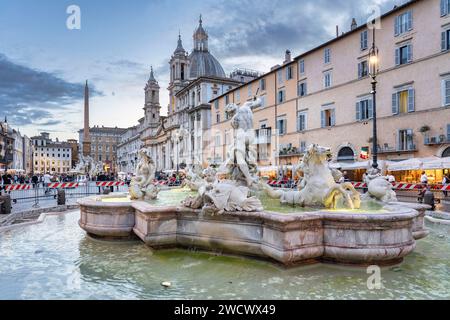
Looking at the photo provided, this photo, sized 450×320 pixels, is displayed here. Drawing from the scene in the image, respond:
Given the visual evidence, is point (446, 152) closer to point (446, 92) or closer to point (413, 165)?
point (413, 165)

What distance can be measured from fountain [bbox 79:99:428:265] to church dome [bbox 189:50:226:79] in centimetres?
7252

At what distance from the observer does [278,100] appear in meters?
38.8

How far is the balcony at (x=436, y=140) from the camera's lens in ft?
71.6

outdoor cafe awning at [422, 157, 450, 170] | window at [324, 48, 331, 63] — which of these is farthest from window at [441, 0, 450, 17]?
window at [324, 48, 331, 63]

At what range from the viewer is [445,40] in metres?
22.3

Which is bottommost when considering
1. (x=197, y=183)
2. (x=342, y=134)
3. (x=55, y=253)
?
(x=55, y=253)

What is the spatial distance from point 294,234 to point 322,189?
1.64 meters

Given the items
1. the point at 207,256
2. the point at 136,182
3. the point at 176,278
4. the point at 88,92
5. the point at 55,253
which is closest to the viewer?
the point at 176,278

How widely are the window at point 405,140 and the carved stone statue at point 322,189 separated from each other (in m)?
20.8

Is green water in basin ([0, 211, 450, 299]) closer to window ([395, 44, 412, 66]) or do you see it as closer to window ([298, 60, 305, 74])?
window ([395, 44, 412, 66])

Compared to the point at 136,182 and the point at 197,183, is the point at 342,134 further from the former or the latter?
the point at 136,182

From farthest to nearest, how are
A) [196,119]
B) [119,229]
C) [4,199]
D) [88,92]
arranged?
1. [196,119]
2. [88,92]
3. [4,199]
4. [119,229]
